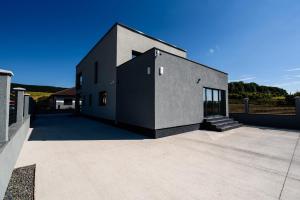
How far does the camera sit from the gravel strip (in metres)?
2.00

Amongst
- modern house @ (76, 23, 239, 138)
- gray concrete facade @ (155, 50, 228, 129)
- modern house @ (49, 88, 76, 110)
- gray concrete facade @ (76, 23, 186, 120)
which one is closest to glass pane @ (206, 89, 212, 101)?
modern house @ (76, 23, 239, 138)

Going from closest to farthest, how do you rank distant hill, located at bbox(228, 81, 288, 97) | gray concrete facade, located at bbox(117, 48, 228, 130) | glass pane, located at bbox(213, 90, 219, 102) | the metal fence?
gray concrete facade, located at bbox(117, 48, 228, 130) < the metal fence < glass pane, located at bbox(213, 90, 219, 102) < distant hill, located at bbox(228, 81, 288, 97)

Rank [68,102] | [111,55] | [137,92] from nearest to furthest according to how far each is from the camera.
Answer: [137,92], [111,55], [68,102]

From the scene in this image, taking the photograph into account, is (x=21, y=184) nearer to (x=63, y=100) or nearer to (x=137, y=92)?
(x=137, y=92)

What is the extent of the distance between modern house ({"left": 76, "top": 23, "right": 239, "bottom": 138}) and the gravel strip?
13.7 feet

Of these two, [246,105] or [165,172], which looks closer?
[165,172]

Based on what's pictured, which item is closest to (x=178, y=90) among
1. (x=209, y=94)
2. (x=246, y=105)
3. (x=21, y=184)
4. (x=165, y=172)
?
(x=209, y=94)

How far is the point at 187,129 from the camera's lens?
24.2ft

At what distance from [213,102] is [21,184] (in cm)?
996

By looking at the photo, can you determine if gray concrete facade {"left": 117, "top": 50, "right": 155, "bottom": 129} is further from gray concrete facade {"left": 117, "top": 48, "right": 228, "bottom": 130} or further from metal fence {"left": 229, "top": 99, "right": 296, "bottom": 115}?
metal fence {"left": 229, "top": 99, "right": 296, "bottom": 115}

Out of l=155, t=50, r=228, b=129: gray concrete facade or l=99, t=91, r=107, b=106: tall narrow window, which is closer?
l=155, t=50, r=228, b=129: gray concrete facade

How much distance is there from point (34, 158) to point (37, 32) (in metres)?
12.2

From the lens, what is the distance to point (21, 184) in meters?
2.35

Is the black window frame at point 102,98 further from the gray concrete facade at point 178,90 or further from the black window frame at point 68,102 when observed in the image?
the black window frame at point 68,102
